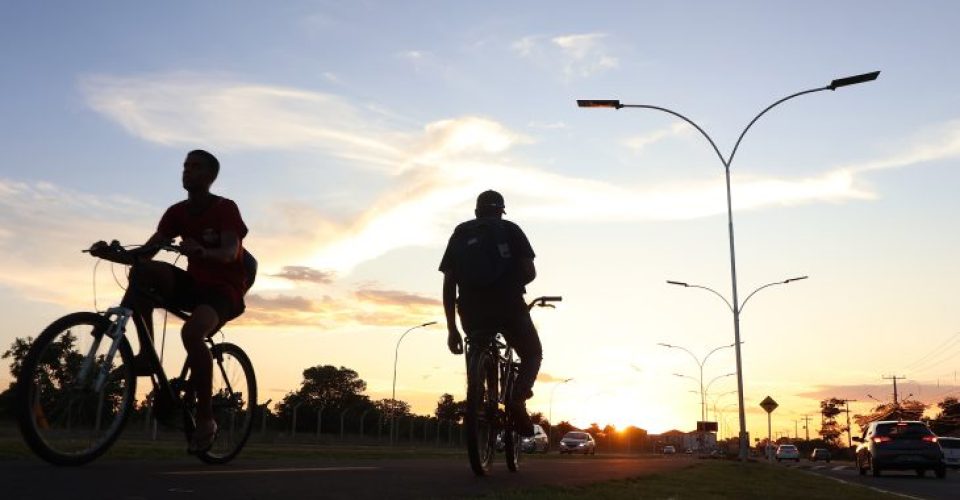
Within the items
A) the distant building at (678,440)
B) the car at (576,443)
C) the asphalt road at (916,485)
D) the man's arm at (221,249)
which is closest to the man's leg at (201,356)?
the man's arm at (221,249)

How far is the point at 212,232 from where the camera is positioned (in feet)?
19.8

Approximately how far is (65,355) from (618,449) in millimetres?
123919

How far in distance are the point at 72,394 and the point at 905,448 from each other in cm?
2520

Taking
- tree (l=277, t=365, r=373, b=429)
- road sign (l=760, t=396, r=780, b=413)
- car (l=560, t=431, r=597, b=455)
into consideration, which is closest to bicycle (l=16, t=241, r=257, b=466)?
road sign (l=760, t=396, r=780, b=413)

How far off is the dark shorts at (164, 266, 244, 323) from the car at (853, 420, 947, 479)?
2428 centimetres

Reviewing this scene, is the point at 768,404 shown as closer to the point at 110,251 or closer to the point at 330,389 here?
the point at 110,251

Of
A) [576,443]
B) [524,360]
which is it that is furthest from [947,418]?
[524,360]

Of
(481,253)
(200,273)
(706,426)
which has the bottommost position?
(706,426)

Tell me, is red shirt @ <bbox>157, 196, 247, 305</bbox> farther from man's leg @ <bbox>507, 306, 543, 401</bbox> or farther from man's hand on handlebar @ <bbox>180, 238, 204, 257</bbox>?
man's leg @ <bbox>507, 306, 543, 401</bbox>

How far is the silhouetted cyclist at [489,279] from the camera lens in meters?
7.27

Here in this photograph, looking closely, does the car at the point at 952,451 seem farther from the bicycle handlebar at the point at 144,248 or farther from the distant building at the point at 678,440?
the distant building at the point at 678,440

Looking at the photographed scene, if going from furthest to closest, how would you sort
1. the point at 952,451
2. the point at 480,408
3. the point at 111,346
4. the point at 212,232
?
the point at 952,451, the point at 480,408, the point at 212,232, the point at 111,346

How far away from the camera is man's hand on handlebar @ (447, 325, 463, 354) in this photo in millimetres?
7434

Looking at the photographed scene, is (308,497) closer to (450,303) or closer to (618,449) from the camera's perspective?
(450,303)
